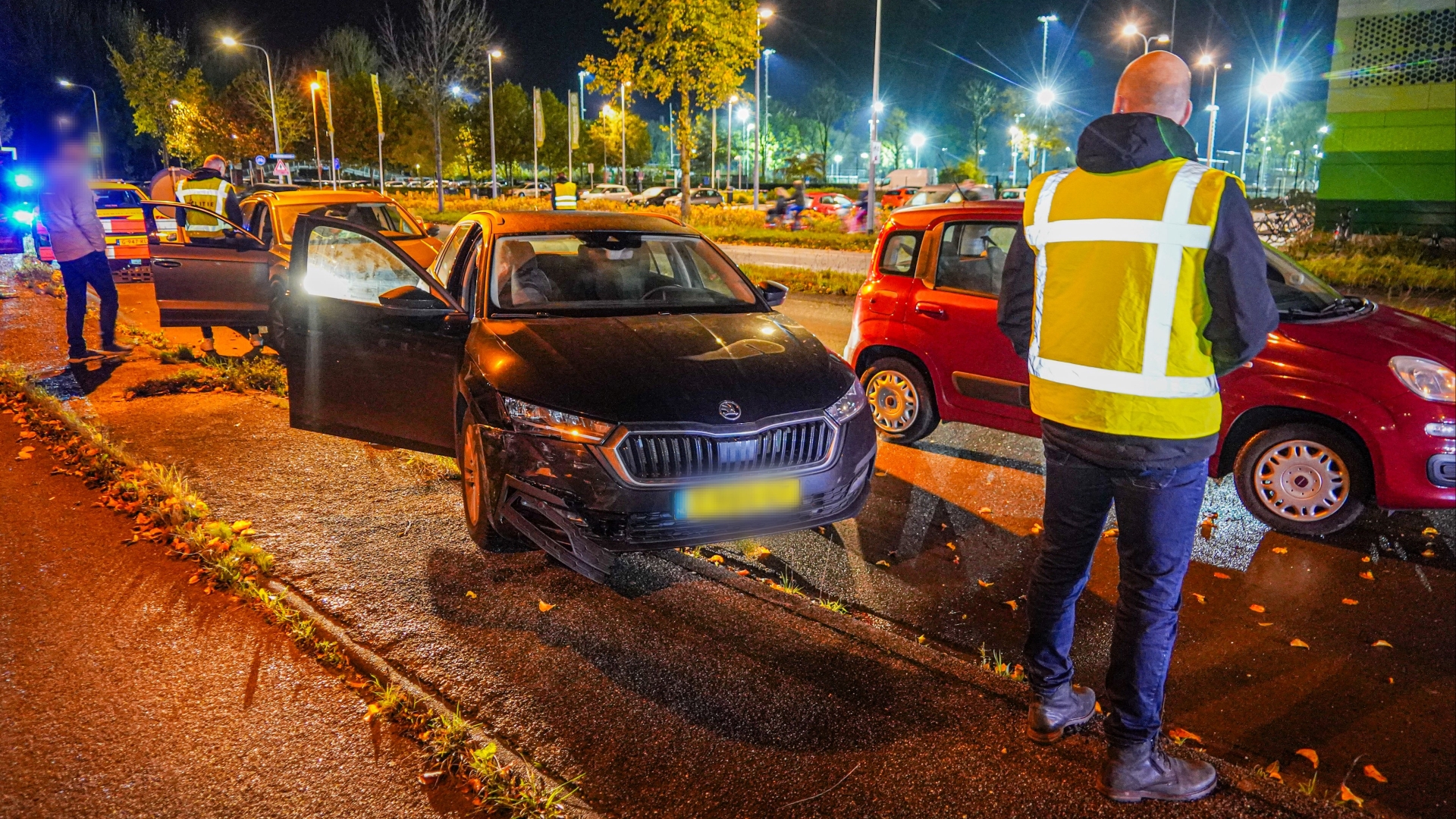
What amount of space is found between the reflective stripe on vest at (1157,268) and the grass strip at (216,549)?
6.52ft

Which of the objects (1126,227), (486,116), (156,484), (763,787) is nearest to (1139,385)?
(1126,227)

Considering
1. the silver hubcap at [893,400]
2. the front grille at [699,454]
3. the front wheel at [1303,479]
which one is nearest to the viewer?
the front grille at [699,454]

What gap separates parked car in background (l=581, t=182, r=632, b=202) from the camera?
50.2 m

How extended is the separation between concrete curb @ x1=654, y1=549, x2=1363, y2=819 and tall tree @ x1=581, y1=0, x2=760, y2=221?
72.2 feet

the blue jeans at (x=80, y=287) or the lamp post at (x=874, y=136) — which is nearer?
the blue jeans at (x=80, y=287)

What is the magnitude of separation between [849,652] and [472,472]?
6.78 feet

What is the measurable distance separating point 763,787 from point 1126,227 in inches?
76.5

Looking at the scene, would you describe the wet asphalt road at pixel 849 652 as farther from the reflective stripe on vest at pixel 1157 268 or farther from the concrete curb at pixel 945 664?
the reflective stripe on vest at pixel 1157 268

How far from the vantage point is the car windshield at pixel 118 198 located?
15594mm

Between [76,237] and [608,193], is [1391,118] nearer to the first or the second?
[76,237]

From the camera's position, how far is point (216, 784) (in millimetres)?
2943

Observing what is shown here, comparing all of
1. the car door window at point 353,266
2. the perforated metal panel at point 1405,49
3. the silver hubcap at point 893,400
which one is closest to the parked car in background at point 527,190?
the perforated metal panel at point 1405,49

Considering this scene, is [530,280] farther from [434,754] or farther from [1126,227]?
[1126,227]

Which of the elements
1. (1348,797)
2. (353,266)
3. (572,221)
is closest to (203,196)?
(353,266)
